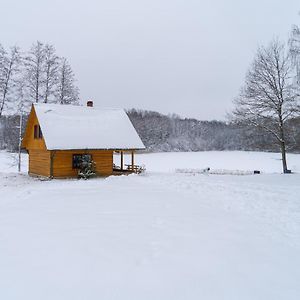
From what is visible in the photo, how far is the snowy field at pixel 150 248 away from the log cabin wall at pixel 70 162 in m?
9.74

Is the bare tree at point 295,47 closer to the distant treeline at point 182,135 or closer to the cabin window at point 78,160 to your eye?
the cabin window at point 78,160

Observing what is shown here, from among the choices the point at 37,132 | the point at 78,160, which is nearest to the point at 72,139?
the point at 78,160

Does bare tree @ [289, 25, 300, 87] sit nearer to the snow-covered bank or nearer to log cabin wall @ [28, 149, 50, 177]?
the snow-covered bank

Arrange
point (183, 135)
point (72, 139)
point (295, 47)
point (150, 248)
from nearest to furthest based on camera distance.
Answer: point (150, 248)
point (295, 47)
point (72, 139)
point (183, 135)

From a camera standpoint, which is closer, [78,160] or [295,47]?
[295,47]

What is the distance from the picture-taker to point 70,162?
23125 millimetres

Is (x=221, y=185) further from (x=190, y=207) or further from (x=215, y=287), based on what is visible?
(x=215, y=287)

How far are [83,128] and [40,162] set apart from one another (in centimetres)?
442

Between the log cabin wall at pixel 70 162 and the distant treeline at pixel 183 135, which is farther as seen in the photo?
the distant treeline at pixel 183 135

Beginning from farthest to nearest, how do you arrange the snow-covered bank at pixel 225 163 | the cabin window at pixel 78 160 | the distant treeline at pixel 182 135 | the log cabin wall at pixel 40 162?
1. the distant treeline at pixel 182 135
2. the snow-covered bank at pixel 225 163
3. the log cabin wall at pixel 40 162
4. the cabin window at pixel 78 160

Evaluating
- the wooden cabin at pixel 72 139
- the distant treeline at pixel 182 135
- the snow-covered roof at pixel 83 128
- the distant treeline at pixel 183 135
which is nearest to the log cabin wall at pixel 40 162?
the wooden cabin at pixel 72 139

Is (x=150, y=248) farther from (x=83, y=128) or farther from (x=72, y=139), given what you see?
(x=83, y=128)

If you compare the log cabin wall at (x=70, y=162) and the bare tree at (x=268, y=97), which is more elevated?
the bare tree at (x=268, y=97)

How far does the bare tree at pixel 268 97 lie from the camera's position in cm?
2416
